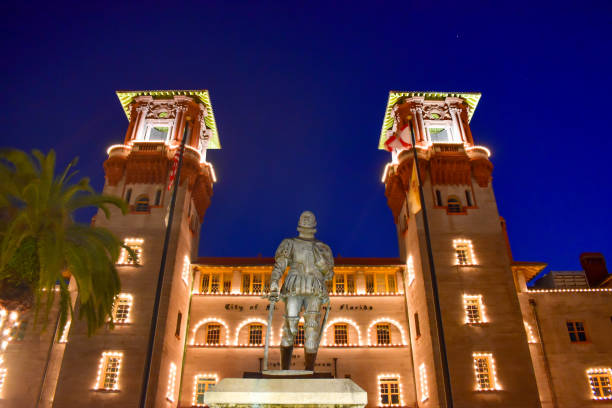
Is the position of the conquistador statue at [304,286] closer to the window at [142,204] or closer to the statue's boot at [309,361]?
the statue's boot at [309,361]

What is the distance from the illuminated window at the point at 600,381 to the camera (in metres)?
34.5

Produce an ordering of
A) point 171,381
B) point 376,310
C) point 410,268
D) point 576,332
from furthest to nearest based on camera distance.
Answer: point 376,310 < point 410,268 < point 576,332 < point 171,381

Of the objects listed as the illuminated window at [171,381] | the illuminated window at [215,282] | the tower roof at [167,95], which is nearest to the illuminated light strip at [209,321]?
the illuminated window at [215,282]

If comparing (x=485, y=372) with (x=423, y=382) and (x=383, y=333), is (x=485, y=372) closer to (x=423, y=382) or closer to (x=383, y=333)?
(x=423, y=382)

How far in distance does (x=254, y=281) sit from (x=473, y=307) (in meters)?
18.6

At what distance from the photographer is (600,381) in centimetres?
3500

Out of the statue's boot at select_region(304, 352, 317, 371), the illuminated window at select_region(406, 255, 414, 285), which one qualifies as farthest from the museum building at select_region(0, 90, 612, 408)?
the statue's boot at select_region(304, 352, 317, 371)

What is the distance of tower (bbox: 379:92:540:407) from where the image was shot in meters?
32.2

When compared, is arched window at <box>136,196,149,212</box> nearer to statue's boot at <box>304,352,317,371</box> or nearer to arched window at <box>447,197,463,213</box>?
arched window at <box>447,197,463,213</box>

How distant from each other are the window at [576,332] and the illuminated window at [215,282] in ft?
92.2

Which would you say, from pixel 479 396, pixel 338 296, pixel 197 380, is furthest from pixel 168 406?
pixel 479 396

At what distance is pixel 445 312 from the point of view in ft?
112

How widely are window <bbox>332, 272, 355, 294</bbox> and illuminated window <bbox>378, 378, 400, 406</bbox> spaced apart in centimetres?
805

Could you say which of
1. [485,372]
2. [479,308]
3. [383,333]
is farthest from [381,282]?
[485,372]
